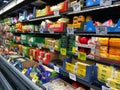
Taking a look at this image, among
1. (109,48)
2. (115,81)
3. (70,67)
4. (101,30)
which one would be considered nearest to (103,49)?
(109,48)

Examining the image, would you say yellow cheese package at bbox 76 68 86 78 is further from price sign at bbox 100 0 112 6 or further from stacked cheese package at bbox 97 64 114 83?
price sign at bbox 100 0 112 6

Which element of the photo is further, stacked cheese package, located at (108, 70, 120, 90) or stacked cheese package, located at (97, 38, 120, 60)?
stacked cheese package, located at (97, 38, 120, 60)

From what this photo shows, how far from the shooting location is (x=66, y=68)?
2348mm

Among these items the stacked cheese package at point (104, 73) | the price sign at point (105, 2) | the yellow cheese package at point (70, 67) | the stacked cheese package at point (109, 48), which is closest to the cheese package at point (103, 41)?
the stacked cheese package at point (109, 48)

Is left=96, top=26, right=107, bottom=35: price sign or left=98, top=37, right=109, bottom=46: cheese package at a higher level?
left=96, top=26, right=107, bottom=35: price sign

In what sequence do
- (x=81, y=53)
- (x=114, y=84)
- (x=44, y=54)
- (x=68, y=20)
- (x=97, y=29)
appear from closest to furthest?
(x=114, y=84) < (x=97, y=29) < (x=81, y=53) < (x=68, y=20) < (x=44, y=54)

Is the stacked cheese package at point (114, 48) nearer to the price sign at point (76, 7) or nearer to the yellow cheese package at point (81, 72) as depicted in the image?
the yellow cheese package at point (81, 72)

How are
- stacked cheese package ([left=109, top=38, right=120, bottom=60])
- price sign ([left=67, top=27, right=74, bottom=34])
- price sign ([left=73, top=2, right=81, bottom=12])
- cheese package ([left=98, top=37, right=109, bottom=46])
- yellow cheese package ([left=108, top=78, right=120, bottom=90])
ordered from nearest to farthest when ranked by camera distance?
1. yellow cheese package ([left=108, top=78, right=120, bottom=90])
2. stacked cheese package ([left=109, top=38, right=120, bottom=60])
3. cheese package ([left=98, top=37, right=109, bottom=46])
4. price sign ([left=73, top=2, right=81, bottom=12])
5. price sign ([left=67, top=27, right=74, bottom=34])

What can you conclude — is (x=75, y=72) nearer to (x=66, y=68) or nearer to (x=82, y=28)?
(x=66, y=68)

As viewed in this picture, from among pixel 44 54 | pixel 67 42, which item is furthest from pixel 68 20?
pixel 44 54

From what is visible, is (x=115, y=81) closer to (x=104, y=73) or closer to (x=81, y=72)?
(x=104, y=73)

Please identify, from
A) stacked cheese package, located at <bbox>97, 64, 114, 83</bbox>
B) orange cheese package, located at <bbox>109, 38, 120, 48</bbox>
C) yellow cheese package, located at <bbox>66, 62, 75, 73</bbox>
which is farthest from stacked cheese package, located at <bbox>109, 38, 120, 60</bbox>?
yellow cheese package, located at <bbox>66, 62, 75, 73</bbox>

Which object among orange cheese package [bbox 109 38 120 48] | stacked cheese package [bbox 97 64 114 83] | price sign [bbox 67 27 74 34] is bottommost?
stacked cheese package [bbox 97 64 114 83]

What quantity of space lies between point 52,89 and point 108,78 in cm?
90
